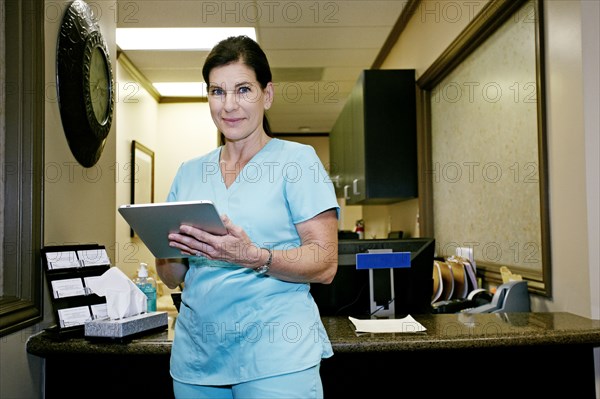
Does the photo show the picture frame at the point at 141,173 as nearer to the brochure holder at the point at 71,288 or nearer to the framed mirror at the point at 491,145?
the framed mirror at the point at 491,145

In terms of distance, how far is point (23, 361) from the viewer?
1471 mm

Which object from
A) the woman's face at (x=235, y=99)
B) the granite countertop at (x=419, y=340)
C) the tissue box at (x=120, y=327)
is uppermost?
the woman's face at (x=235, y=99)

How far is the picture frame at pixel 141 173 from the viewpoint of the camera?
444cm

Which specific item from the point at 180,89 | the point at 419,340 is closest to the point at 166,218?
the point at 419,340

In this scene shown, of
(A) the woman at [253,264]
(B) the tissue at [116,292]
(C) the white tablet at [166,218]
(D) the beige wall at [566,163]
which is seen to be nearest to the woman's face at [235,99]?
(A) the woman at [253,264]

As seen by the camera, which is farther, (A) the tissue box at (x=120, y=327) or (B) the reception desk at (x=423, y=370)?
(B) the reception desk at (x=423, y=370)

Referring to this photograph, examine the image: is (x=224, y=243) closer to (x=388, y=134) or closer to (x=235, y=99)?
(x=235, y=99)

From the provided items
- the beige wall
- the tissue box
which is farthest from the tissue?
the beige wall

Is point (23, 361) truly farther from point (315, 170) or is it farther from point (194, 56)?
point (194, 56)

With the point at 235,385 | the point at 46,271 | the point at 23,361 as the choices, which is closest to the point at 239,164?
the point at 235,385

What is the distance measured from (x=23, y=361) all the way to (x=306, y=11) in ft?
8.64

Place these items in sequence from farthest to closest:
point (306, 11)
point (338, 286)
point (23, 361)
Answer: point (306, 11) < point (338, 286) < point (23, 361)

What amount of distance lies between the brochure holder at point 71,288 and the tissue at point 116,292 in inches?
3.3

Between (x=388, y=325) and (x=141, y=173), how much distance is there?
3586mm
